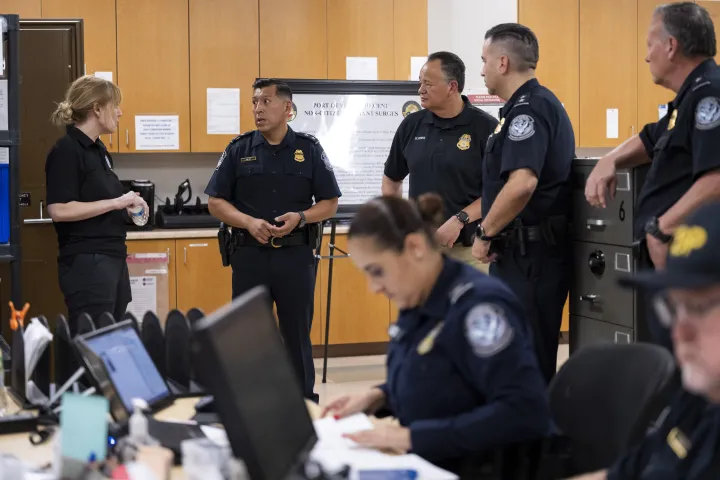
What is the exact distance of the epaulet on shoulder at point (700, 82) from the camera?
2924 mm

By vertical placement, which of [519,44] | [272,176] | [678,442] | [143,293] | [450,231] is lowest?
[143,293]

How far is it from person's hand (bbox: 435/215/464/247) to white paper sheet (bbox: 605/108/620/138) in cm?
334

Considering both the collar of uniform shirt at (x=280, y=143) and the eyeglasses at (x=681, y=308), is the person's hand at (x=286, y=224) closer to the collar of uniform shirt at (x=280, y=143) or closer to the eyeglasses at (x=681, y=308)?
the collar of uniform shirt at (x=280, y=143)

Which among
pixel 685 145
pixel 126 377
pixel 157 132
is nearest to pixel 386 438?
pixel 126 377

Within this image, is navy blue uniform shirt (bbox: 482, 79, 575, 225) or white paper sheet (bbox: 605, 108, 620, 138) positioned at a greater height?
white paper sheet (bbox: 605, 108, 620, 138)

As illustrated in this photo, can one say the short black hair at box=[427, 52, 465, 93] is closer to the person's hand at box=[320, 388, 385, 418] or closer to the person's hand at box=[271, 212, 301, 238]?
the person's hand at box=[271, 212, 301, 238]

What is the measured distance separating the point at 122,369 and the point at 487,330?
0.95 meters

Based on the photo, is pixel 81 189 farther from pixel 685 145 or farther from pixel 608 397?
pixel 608 397

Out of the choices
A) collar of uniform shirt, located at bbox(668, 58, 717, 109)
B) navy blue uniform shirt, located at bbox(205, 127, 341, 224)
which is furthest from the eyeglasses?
navy blue uniform shirt, located at bbox(205, 127, 341, 224)

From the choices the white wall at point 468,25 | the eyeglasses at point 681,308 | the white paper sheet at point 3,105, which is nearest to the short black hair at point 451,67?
the white paper sheet at point 3,105

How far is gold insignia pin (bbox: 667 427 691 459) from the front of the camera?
1484 millimetres

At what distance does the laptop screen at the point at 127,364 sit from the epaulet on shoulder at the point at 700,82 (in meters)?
1.84

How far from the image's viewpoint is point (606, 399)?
207cm

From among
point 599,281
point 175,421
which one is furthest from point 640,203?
point 175,421
